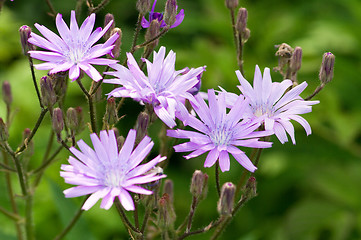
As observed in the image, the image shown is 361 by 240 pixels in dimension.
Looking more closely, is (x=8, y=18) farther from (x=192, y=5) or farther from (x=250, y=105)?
(x=250, y=105)

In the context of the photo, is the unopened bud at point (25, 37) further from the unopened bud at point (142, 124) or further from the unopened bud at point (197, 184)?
the unopened bud at point (197, 184)

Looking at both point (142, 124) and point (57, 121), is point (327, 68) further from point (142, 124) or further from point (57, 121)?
point (57, 121)

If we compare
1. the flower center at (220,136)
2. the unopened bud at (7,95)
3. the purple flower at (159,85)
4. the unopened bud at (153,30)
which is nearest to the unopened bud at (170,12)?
the unopened bud at (153,30)

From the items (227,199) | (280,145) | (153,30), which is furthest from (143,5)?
(280,145)

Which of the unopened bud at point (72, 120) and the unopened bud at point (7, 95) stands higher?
the unopened bud at point (7, 95)

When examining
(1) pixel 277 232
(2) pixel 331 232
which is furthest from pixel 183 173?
(2) pixel 331 232

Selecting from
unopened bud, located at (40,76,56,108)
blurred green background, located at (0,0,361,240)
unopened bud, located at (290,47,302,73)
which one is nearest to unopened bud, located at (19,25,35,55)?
unopened bud, located at (40,76,56,108)
